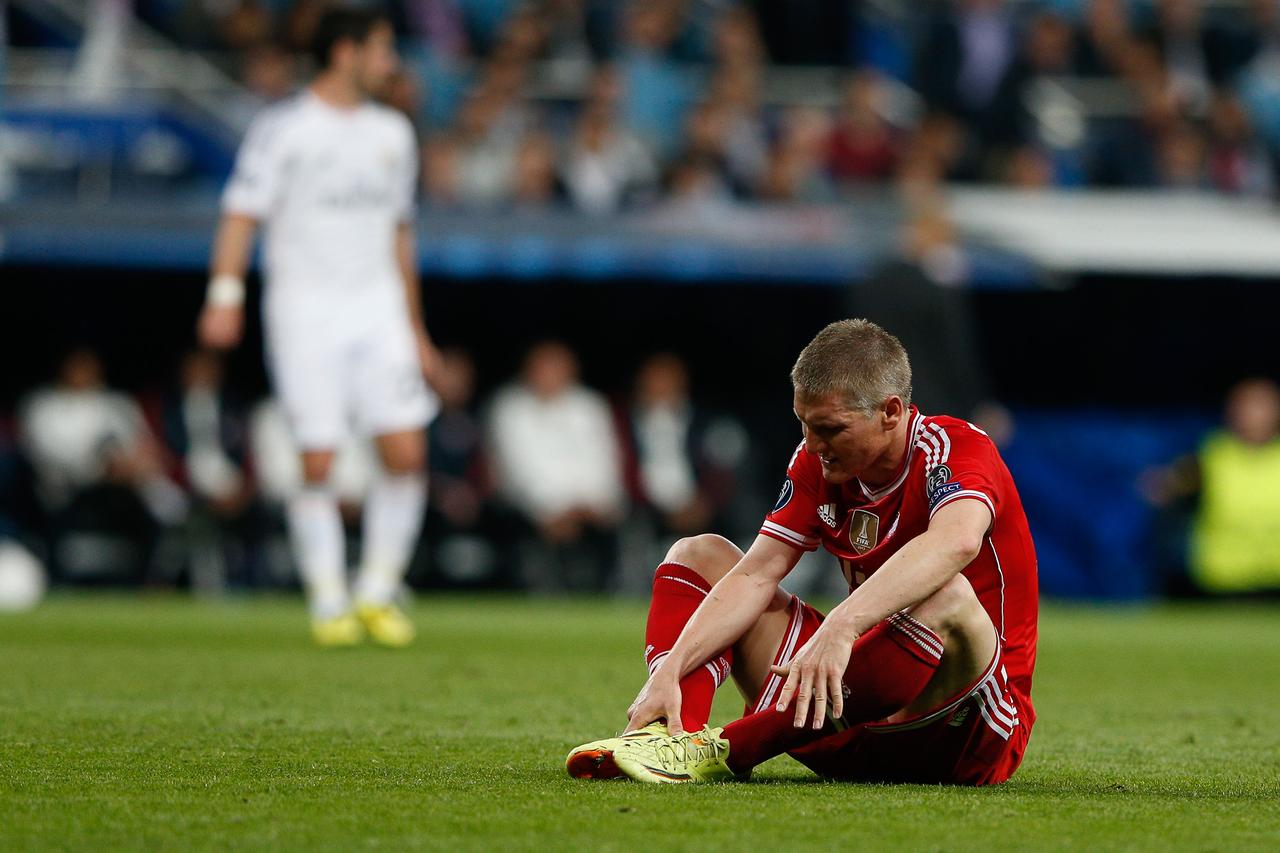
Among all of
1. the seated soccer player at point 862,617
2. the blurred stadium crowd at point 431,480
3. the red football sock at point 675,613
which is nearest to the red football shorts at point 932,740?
the seated soccer player at point 862,617

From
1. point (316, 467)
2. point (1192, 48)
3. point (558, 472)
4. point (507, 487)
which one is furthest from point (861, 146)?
point (316, 467)

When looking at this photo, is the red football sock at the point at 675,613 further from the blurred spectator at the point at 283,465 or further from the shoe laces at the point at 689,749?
the blurred spectator at the point at 283,465

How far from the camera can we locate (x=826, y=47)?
718 inches

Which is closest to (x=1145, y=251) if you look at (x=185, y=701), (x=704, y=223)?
(x=704, y=223)

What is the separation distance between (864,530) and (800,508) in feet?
0.50

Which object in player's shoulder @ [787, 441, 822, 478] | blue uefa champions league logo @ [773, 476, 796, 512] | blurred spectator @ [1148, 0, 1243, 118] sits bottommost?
blue uefa champions league logo @ [773, 476, 796, 512]

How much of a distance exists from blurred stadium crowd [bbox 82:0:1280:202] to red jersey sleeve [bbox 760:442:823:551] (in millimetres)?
9517

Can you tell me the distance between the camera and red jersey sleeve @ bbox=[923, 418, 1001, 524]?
158 inches

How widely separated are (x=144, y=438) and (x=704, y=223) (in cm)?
426

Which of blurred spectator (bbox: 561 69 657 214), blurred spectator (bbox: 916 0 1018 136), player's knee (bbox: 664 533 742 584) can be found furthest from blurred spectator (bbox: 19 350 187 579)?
player's knee (bbox: 664 533 742 584)

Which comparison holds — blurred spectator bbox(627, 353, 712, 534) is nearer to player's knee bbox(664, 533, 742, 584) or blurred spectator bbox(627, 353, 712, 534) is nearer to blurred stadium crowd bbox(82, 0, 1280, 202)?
blurred stadium crowd bbox(82, 0, 1280, 202)

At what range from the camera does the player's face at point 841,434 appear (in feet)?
12.9

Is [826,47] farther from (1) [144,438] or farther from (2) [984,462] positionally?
(2) [984,462]

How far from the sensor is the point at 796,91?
17797 millimetres
